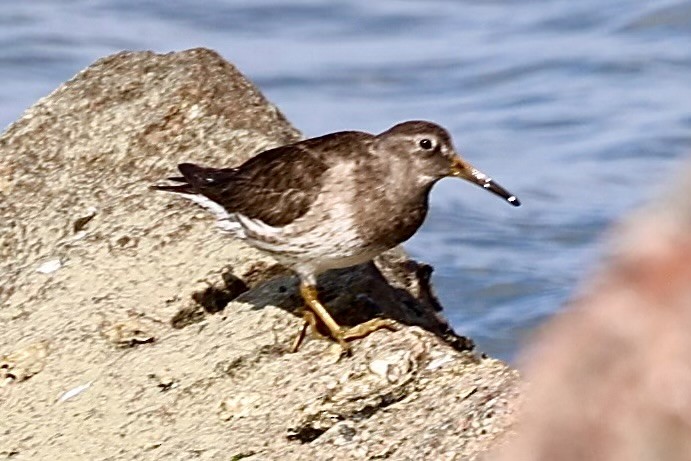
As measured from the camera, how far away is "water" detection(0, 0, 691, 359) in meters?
12.4

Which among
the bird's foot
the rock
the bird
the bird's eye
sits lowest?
the rock

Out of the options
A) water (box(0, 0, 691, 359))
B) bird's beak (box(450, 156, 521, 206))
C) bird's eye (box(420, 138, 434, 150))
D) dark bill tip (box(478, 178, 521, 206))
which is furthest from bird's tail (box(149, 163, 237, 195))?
water (box(0, 0, 691, 359))

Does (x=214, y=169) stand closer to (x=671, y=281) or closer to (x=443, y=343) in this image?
(x=443, y=343)

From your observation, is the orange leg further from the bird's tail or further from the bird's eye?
the bird's eye

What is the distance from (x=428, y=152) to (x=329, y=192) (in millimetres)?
438

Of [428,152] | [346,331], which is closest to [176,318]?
[346,331]

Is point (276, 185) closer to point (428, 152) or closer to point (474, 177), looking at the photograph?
point (428, 152)

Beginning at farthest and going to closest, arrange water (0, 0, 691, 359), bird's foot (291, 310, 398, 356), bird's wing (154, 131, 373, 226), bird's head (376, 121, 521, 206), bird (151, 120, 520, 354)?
1. water (0, 0, 691, 359)
2. bird's head (376, 121, 521, 206)
3. bird's wing (154, 131, 373, 226)
4. bird (151, 120, 520, 354)
5. bird's foot (291, 310, 398, 356)

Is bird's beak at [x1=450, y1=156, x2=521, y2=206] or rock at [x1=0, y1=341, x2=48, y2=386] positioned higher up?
bird's beak at [x1=450, y1=156, x2=521, y2=206]

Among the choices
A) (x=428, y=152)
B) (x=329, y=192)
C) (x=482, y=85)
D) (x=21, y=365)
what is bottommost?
(x=21, y=365)

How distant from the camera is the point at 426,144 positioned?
607cm

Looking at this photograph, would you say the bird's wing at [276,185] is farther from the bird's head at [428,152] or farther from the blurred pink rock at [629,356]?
the blurred pink rock at [629,356]

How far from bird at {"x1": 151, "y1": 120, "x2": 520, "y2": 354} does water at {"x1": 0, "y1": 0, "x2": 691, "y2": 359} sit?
13.7ft

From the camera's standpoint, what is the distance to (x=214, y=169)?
6.05m
